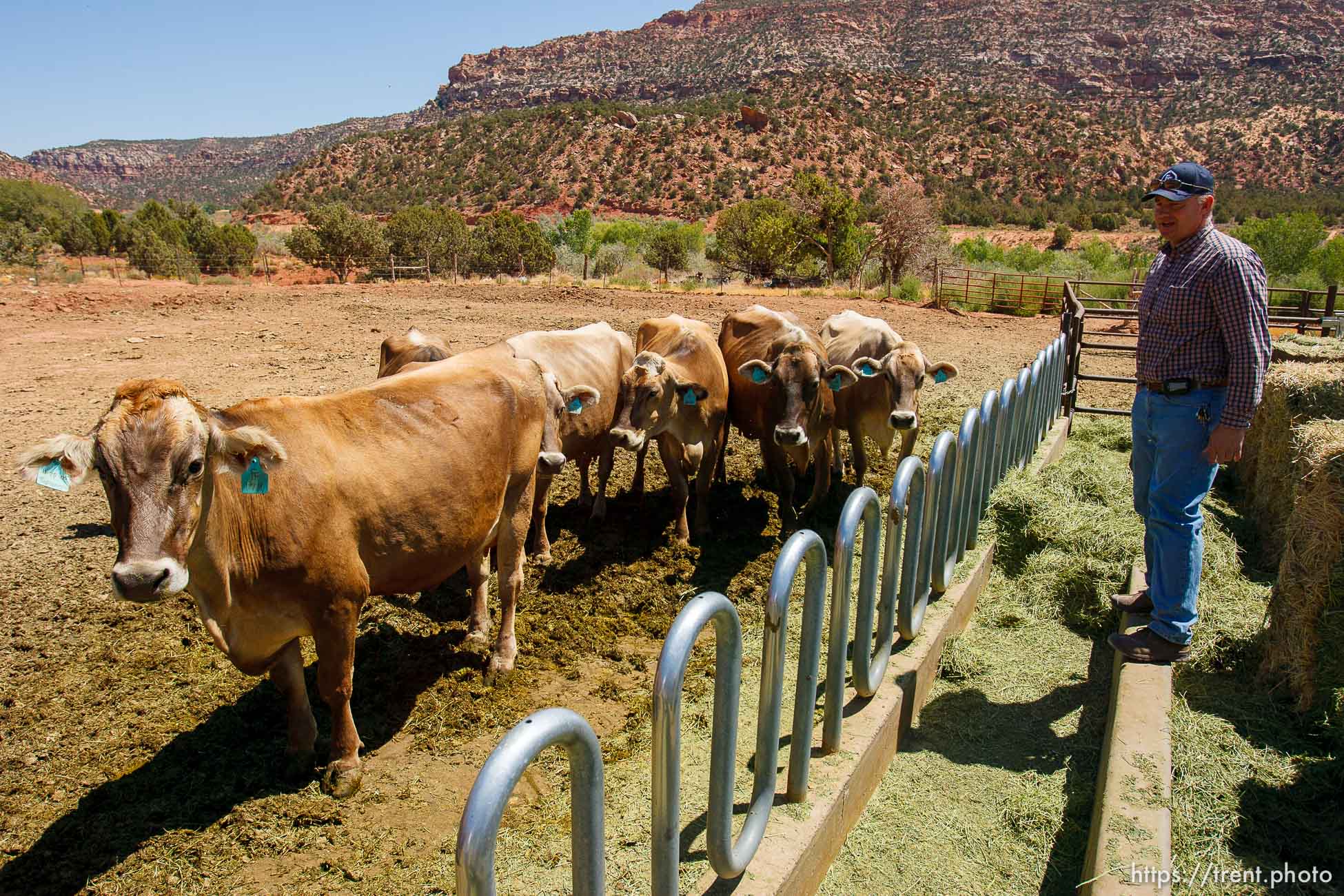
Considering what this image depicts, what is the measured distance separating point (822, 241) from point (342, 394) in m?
34.4

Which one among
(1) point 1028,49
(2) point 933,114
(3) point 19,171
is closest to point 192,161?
(3) point 19,171

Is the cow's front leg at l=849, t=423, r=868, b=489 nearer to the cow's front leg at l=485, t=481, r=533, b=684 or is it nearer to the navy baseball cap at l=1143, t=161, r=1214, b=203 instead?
the cow's front leg at l=485, t=481, r=533, b=684

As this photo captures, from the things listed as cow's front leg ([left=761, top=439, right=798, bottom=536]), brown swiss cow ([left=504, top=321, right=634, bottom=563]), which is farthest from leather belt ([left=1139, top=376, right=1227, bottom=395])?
brown swiss cow ([left=504, top=321, right=634, bottom=563])

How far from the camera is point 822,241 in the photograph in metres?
36.2

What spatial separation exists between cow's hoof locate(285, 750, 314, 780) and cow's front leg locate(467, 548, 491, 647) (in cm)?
133

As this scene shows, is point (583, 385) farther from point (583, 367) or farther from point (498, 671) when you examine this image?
point (498, 671)

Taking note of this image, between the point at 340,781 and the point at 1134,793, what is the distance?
319 cm

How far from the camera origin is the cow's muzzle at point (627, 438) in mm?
6340

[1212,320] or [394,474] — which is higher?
[1212,320]

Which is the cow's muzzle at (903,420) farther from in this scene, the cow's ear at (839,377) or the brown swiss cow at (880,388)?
the cow's ear at (839,377)

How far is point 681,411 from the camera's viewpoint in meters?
6.95

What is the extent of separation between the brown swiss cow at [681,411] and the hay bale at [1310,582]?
13.1ft

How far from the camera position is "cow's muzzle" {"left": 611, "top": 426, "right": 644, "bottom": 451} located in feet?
20.8

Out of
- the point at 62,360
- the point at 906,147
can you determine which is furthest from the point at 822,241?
the point at 906,147
